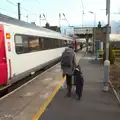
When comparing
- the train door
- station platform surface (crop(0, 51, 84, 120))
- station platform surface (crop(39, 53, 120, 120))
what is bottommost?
station platform surface (crop(0, 51, 84, 120))

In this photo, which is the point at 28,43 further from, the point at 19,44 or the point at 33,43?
the point at 19,44

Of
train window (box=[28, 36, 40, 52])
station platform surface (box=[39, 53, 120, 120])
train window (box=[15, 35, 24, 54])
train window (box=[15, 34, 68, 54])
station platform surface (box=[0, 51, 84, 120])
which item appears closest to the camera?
station platform surface (box=[39, 53, 120, 120])

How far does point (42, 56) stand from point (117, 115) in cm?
963

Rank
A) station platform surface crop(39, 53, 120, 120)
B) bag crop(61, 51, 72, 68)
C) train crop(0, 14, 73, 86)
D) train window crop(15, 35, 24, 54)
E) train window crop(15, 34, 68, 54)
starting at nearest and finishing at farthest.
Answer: station platform surface crop(39, 53, 120, 120), bag crop(61, 51, 72, 68), train crop(0, 14, 73, 86), train window crop(15, 35, 24, 54), train window crop(15, 34, 68, 54)

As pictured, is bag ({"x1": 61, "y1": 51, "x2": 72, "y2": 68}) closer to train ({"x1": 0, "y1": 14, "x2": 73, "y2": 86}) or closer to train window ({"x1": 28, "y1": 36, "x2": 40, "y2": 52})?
train ({"x1": 0, "y1": 14, "x2": 73, "y2": 86})

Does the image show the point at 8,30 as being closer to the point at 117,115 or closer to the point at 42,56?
the point at 117,115

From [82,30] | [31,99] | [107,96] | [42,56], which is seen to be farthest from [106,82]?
Result: [82,30]

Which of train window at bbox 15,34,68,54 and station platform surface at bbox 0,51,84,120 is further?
train window at bbox 15,34,68,54

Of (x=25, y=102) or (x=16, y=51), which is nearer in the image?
(x=25, y=102)

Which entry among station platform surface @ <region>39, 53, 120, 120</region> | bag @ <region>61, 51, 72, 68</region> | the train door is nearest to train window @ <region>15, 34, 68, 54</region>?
the train door

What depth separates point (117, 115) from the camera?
646 cm

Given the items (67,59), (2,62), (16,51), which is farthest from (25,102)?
(16,51)

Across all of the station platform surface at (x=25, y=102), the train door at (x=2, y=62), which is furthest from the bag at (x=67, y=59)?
the train door at (x=2, y=62)

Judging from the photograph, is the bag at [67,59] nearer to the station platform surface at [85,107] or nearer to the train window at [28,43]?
the station platform surface at [85,107]
